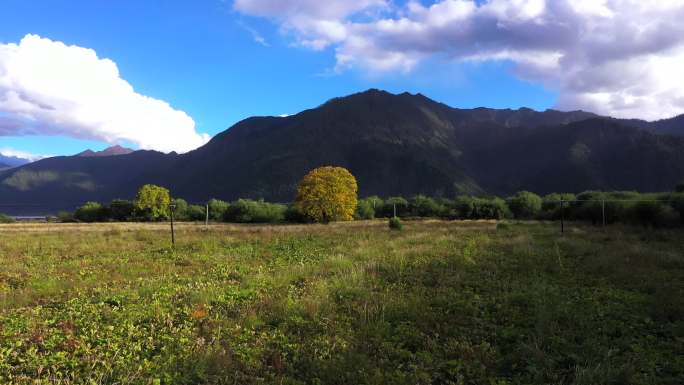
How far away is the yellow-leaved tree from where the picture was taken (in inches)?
2267

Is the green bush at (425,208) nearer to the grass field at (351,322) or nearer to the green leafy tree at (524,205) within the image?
the green leafy tree at (524,205)

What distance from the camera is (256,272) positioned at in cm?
1334

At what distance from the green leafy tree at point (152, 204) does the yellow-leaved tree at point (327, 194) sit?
3607 cm

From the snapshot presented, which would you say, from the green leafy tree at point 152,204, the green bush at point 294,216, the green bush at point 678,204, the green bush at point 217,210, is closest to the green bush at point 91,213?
the green leafy tree at point 152,204

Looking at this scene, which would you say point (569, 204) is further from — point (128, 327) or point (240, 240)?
point (128, 327)

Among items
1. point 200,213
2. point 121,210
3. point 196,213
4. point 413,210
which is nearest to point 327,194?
point 413,210

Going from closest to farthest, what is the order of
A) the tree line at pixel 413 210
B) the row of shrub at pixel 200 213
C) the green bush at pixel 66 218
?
the tree line at pixel 413 210 → the row of shrub at pixel 200 213 → the green bush at pixel 66 218

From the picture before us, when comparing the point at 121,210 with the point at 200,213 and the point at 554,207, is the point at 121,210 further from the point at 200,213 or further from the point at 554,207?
the point at 554,207

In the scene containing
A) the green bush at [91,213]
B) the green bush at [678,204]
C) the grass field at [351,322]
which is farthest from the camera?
the green bush at [91,213]

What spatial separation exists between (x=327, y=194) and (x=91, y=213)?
59642mm

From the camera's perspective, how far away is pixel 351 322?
8.08 meters

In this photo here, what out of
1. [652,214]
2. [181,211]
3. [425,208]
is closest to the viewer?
[652,214]

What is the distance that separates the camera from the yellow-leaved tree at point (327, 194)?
57594mm

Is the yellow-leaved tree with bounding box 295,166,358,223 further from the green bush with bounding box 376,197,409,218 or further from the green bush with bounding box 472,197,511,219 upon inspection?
the green bush with bounding box 376,197,409,218
